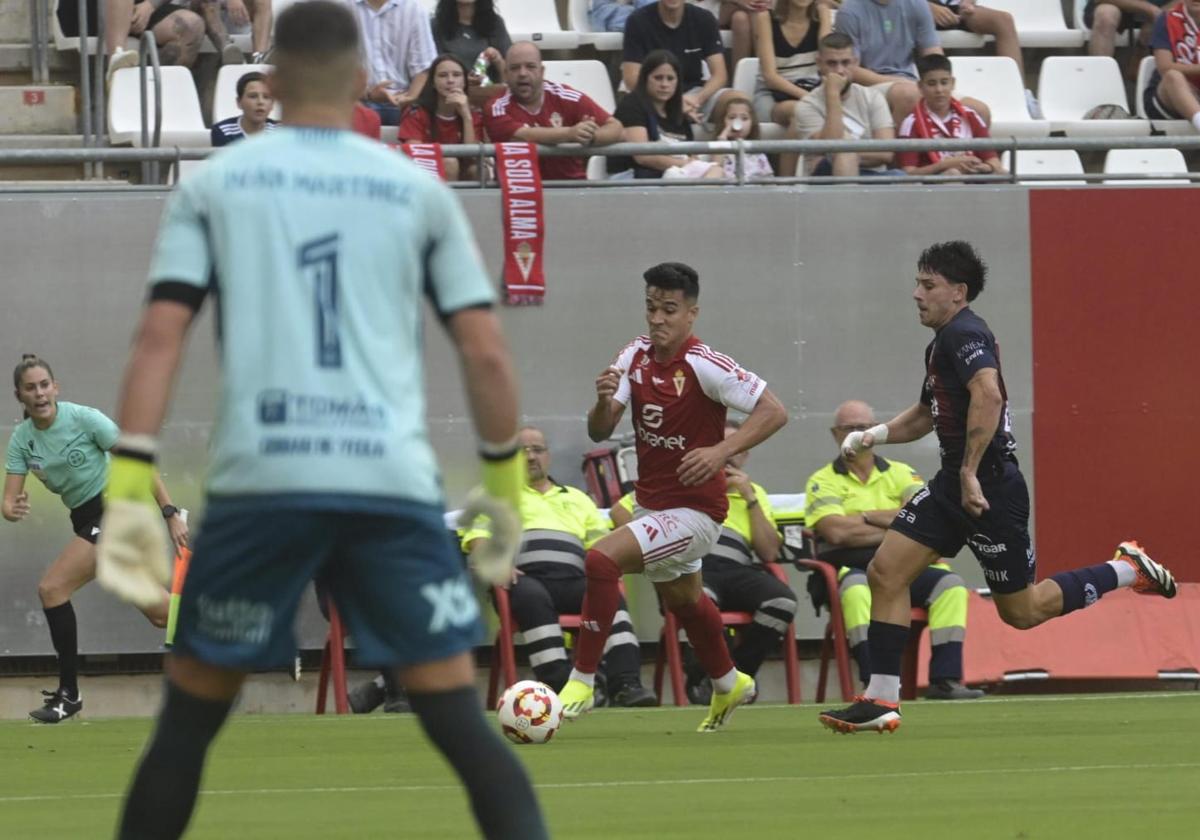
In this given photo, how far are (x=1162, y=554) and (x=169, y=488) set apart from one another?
690cm

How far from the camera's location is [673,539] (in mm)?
10141

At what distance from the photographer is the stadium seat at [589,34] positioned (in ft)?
55.8

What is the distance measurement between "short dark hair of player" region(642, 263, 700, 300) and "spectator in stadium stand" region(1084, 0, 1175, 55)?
874cm

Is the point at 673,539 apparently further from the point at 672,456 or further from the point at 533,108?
the point at 533,108

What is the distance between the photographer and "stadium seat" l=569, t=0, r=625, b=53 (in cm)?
1702

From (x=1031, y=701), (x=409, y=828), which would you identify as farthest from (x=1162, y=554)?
(x=409, y=828)

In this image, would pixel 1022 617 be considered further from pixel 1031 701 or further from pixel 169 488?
pixel 169 488

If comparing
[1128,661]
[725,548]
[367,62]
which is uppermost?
[367,62]

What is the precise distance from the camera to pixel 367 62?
1570 cm

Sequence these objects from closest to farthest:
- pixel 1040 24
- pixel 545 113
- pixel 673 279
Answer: pixel 673 279, pixel 545 113, pixel 1040 24

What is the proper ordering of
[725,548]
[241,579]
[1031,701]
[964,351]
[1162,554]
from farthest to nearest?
[1162,554] → [725,548] → [1031,701] → [964,351] → [241,579]

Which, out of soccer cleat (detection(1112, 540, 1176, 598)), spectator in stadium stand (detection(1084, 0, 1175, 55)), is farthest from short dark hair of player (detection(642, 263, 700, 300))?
spectator in stadium stand (detection(1084, 0, 1175, 55))

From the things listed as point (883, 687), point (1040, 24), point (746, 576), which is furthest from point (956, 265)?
point (1040, 24)

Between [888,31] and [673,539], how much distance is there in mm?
7641
